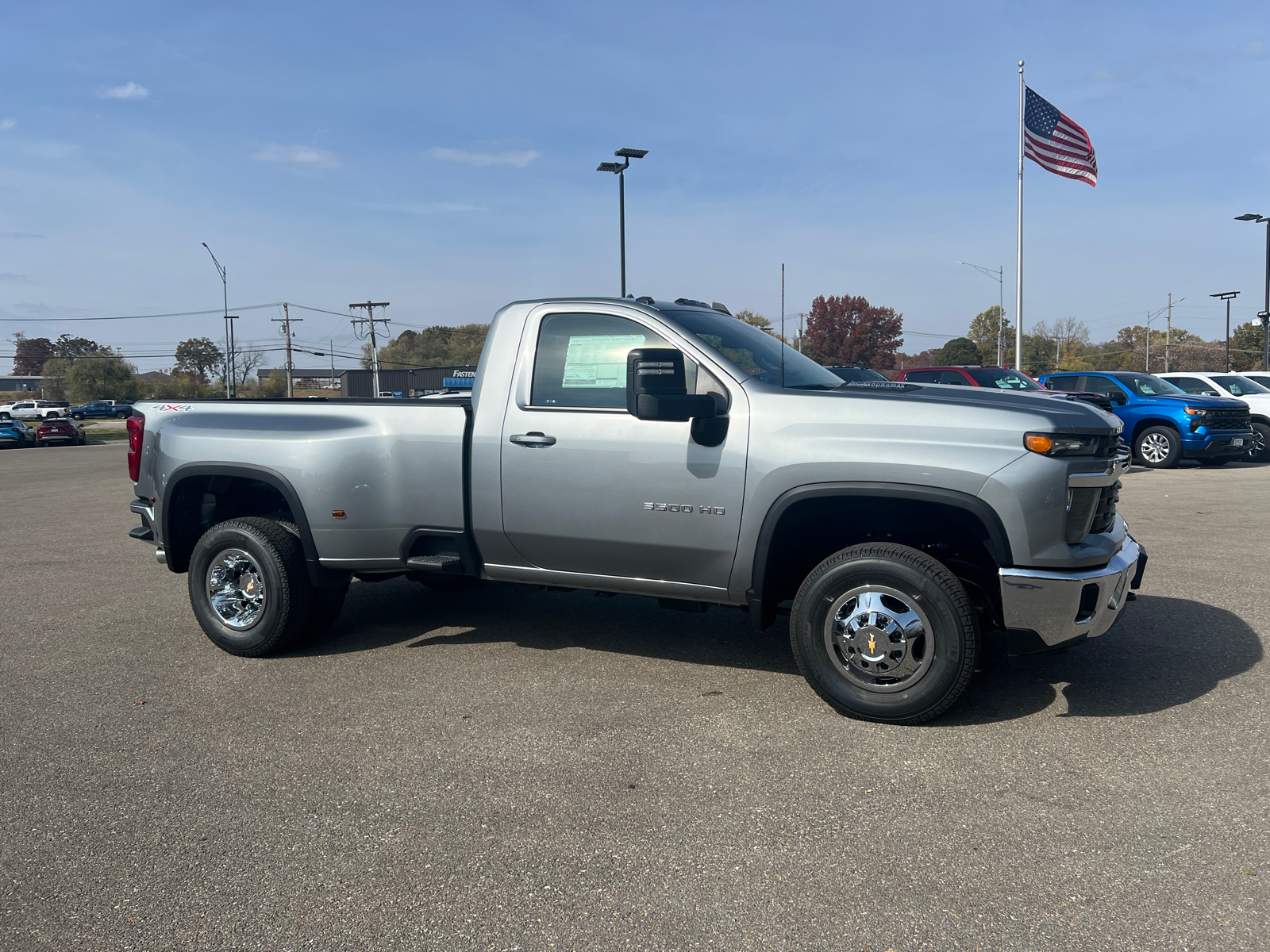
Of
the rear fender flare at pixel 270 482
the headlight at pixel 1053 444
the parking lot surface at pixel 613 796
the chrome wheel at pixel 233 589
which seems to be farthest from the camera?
the chrome wheel at pixel 233 589

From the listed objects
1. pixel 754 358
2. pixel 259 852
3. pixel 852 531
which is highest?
pixel 754 358

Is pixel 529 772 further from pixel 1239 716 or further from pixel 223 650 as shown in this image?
pixel 1239 716

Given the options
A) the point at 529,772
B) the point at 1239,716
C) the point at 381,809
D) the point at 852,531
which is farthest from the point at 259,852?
the point at 1239,716

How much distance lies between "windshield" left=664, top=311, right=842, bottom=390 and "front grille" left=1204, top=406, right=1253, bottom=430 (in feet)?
45.9

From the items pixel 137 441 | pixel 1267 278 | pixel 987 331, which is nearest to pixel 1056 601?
pixel 137 441

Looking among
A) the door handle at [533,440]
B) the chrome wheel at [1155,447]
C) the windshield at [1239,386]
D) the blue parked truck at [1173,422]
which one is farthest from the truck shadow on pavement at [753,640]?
the windshield at [1239,386]

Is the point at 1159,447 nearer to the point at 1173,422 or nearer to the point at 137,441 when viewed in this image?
the point at 1173,422

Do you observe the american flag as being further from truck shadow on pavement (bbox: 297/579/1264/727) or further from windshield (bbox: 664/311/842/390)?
windshield (bbox: 664/311/842/390)

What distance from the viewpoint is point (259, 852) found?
126 inches

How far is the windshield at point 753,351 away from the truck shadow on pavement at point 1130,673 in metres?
1.73

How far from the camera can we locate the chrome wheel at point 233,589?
5531 mm

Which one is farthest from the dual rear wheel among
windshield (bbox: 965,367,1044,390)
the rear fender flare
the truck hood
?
windshield (bbox: 965,367,1044,390)

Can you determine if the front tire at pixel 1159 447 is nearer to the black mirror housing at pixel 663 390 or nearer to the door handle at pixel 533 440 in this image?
the black mirror housing at pixel 663 390

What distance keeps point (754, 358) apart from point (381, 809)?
9.12ft
